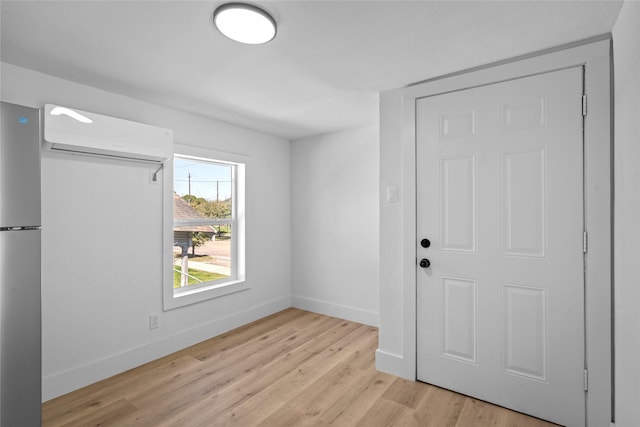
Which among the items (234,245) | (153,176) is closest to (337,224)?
(234,245)

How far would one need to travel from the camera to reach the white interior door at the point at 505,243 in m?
1.91

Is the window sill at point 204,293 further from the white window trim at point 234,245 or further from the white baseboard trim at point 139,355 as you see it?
the white baseboard trim at point 139,355

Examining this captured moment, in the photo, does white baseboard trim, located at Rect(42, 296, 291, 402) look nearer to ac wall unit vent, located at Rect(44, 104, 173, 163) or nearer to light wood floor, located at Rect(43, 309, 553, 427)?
light wood floor, located at Rect(43, 309, 553, 427)

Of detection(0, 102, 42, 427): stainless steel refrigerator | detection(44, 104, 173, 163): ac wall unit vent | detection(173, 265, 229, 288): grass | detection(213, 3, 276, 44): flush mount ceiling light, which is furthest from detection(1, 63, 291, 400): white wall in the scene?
detection(213, 3, 276, 44): flush mount ceiling light

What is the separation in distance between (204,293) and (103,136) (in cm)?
168

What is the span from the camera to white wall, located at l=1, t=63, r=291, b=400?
2.26 m

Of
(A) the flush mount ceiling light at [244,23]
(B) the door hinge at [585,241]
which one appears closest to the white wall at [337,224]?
(B) the door hinge at [585,241]

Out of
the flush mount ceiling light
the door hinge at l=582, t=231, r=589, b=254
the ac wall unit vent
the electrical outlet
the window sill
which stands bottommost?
the electrical outlet

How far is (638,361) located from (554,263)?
680 millimetres

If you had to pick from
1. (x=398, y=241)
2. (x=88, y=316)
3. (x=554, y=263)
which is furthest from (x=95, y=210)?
(x=554, y=263)

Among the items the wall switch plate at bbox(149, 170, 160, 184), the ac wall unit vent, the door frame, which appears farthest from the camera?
the wall switch plate at bbox(149, 170, 160, 184)

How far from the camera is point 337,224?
3.92 m

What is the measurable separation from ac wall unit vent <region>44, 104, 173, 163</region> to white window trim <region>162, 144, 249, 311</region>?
28 centimetres

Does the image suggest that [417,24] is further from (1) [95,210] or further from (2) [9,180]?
(1) [95,210]
